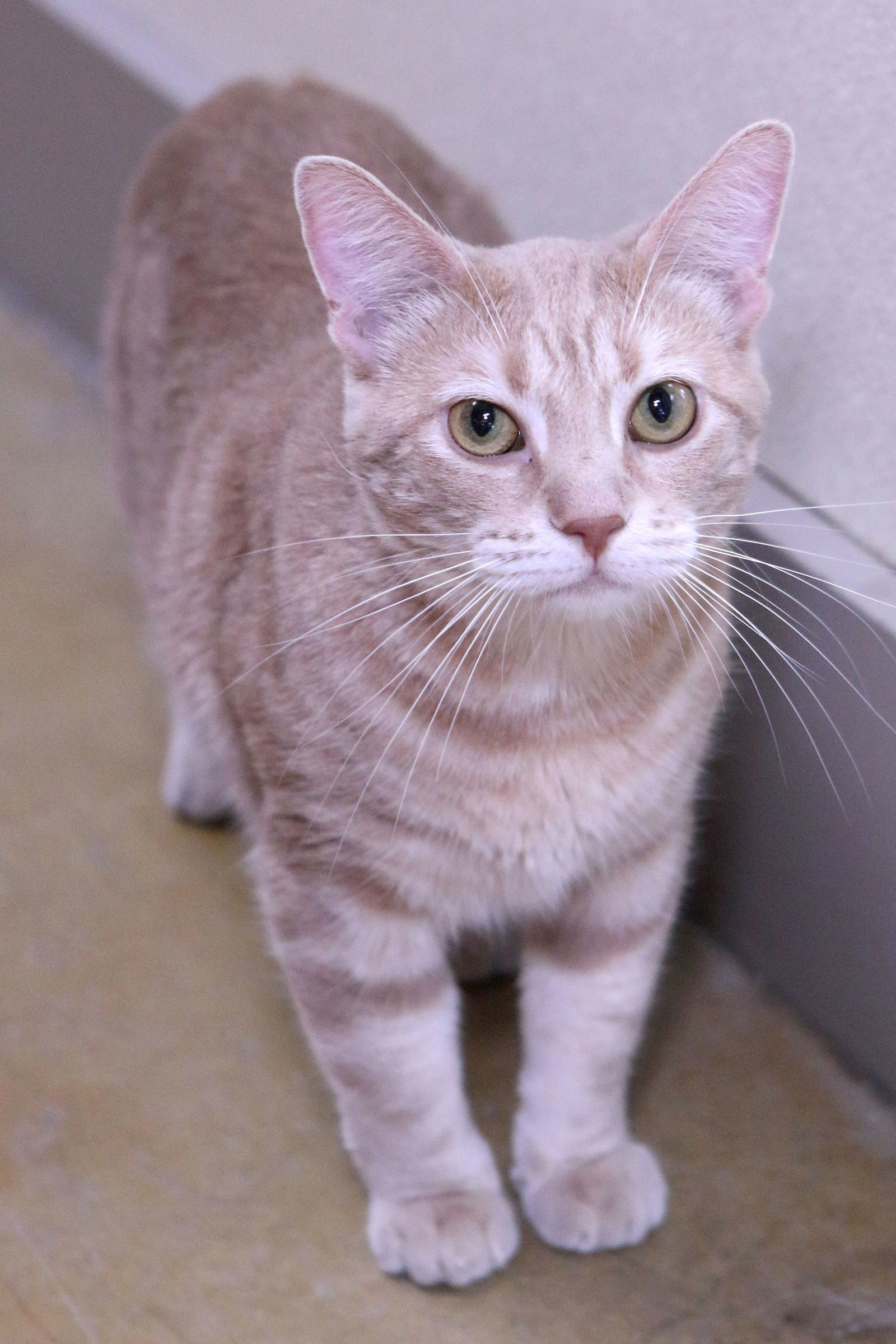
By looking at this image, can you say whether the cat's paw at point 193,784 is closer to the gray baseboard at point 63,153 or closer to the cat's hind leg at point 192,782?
the cat's hind leg at point 192,782

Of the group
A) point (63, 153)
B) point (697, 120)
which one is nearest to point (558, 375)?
point (697, 120)

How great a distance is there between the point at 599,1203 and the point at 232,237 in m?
1.13

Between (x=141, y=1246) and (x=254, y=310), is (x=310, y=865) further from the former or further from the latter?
(x=254, y=310)

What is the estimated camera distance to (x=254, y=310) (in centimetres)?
164

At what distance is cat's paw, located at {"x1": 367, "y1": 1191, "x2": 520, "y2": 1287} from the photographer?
1.44 m

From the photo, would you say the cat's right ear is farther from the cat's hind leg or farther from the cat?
the cat's hind leg

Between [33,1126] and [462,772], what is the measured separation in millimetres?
679

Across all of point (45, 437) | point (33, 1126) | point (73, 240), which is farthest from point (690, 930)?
point (73, 240)

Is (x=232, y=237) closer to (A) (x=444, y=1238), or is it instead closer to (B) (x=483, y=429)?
(B) (x=483, y=429)

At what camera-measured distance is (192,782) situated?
1918 millimetres

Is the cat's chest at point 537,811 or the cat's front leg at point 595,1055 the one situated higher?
the cat's chest at point 537,811

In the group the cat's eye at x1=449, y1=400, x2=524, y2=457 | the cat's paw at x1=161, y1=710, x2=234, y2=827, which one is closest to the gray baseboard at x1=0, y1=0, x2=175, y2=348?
the cat's paw at x1=161, y1=710, x2=234, y2=827

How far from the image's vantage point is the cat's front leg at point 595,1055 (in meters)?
1.49

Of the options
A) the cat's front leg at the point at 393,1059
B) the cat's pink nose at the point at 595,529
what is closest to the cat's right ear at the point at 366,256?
the cat's pink nose at the point at 595,529
